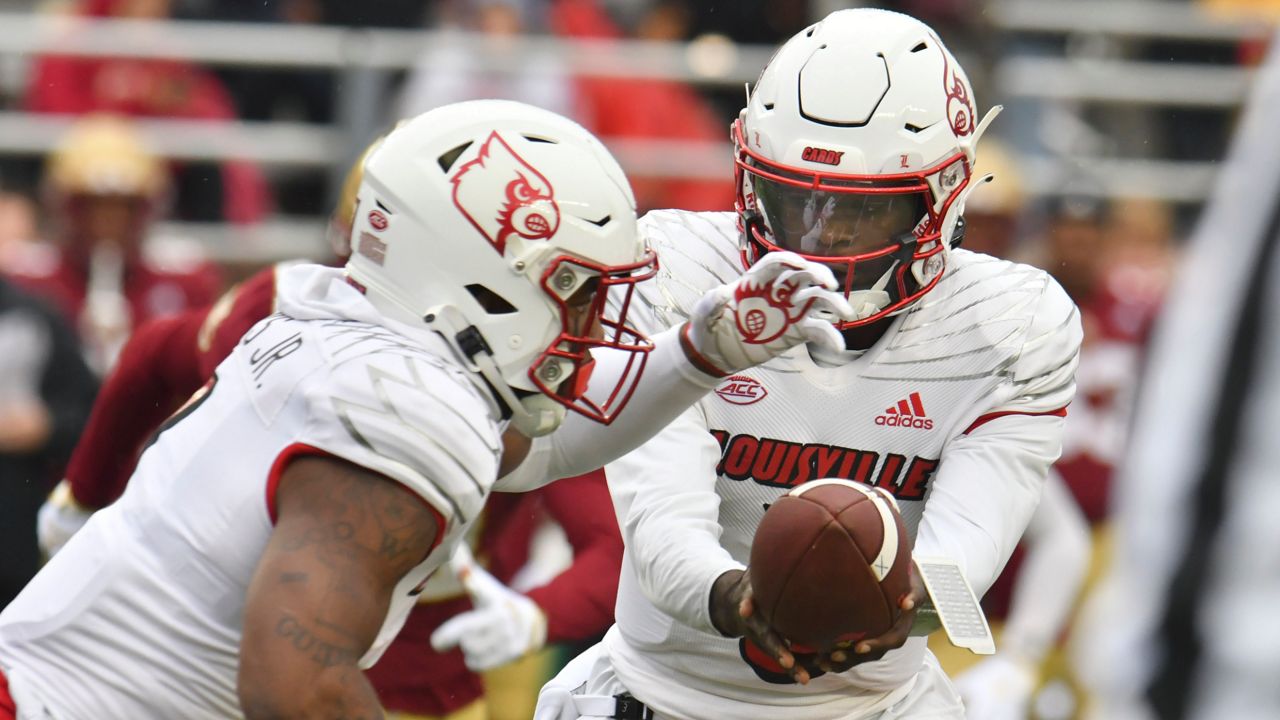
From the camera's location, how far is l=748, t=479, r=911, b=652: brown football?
2.71 m

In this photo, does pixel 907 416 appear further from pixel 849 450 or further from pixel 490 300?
pixel 490 300

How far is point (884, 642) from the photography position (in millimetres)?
2809

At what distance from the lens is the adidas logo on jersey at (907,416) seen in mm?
3135

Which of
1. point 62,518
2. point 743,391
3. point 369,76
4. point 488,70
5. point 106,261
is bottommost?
point 106,261

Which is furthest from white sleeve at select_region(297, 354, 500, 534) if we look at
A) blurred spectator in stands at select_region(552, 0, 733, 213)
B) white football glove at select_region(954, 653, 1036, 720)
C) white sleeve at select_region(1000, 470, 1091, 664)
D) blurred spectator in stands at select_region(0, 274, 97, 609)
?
blurred spectator in stands at select_region(552, 0, 733, 213)

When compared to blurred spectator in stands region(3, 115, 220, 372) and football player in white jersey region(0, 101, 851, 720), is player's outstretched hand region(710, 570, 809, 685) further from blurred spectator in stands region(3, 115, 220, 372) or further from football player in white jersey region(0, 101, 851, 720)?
blurred spectator in stands region(3, 115, 220, 372)

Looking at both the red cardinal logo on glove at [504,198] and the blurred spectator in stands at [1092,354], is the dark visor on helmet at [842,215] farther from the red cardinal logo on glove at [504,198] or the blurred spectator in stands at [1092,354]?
the blurred spectator in stands at [1092,354]

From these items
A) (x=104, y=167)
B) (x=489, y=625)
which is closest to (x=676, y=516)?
(x=489, y=625)

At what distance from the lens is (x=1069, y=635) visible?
7199mm

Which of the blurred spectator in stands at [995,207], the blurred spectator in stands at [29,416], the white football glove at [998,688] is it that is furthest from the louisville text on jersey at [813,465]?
the blurred spectator in stands at [995,207]

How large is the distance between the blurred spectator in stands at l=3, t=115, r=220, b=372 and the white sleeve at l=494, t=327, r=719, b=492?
439 cm

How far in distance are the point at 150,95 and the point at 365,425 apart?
21.1 feet

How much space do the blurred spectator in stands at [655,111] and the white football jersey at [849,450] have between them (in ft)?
17.9

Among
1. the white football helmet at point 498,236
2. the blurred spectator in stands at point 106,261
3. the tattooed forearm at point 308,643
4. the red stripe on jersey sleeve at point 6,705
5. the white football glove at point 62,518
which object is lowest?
the blurred spectator in stands at point 106,261
